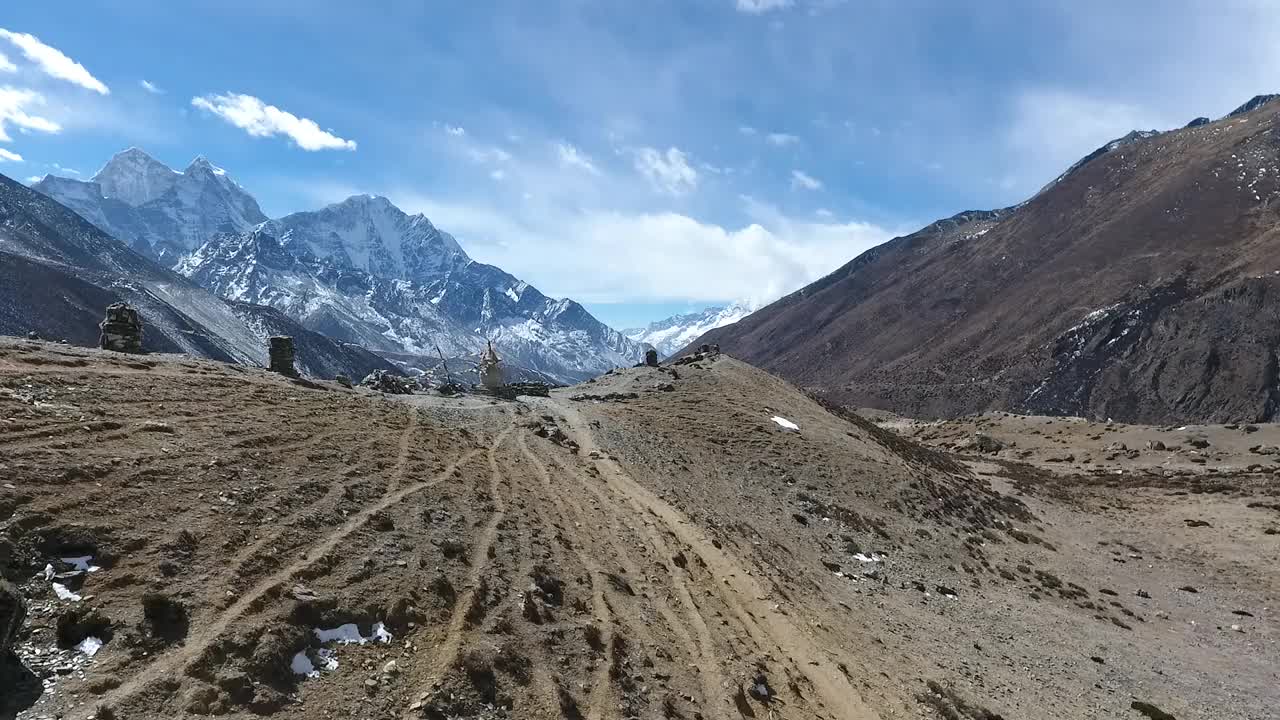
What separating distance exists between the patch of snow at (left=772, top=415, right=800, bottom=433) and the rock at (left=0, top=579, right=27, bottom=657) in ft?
112

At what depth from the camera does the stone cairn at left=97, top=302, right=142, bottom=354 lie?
27359 mm

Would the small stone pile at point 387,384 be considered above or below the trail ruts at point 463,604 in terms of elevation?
above

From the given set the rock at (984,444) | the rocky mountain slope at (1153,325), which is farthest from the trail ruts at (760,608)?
the rocky mountain slope at (1153,325)

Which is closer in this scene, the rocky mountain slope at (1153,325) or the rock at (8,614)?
the rock at (8,614)

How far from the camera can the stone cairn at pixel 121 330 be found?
1077 inches

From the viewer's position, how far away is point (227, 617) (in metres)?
9.16

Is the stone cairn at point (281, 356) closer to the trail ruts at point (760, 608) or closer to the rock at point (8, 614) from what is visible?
the trail ruts at point (760, 608)

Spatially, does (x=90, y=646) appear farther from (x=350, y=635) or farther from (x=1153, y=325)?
(x=1153, y=325)

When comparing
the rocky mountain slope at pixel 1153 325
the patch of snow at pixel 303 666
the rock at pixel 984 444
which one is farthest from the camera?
the rocky mountain slope at pixel 1153 325

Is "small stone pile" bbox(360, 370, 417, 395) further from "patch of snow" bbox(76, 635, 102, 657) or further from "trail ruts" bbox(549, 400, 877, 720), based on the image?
"patch of snow" bbox(76, 635, 102, 657)

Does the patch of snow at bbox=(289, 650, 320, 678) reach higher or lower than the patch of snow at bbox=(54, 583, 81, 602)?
lower

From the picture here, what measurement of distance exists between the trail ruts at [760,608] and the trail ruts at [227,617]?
345 inches

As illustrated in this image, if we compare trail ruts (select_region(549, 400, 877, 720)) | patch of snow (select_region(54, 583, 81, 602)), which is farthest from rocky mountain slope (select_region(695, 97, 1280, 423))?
patch of snow (select_region(54, 583, 81, 602))

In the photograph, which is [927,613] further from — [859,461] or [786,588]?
[859,461]
